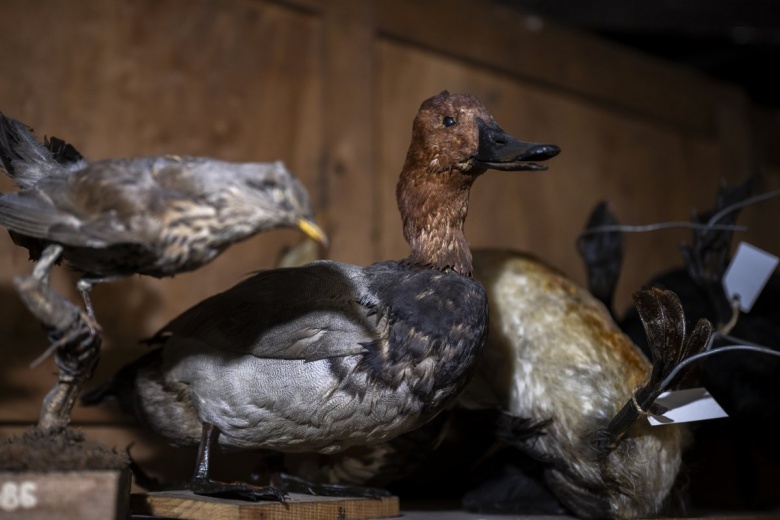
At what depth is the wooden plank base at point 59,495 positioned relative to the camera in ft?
2.72

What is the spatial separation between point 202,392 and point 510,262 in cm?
61

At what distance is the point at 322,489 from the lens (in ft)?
4.22

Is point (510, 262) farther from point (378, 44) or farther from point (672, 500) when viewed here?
point (378, 44)

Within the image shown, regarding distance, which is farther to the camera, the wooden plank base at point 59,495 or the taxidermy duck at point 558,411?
the taxidermy duck at point 558,411

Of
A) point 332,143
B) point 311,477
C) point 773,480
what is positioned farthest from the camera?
point 773,480

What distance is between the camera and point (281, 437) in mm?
1127

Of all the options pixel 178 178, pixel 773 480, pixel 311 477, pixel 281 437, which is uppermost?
pixel 178 178

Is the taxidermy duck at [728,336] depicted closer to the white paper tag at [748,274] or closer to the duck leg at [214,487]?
the white paper tag at [748,274]

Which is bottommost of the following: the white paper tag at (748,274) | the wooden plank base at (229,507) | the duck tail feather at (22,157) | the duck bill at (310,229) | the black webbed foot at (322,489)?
the black webbed foot at (322,489)

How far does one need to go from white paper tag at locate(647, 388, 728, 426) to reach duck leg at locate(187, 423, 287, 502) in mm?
567

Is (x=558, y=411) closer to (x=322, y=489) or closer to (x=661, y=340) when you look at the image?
(x=661, y=340)

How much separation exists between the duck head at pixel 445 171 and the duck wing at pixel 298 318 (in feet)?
0.42

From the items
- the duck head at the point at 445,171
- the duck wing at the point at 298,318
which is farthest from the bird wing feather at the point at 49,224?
the duck head at the point at 445,171

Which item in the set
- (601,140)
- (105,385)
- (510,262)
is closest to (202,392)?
(105,385)
